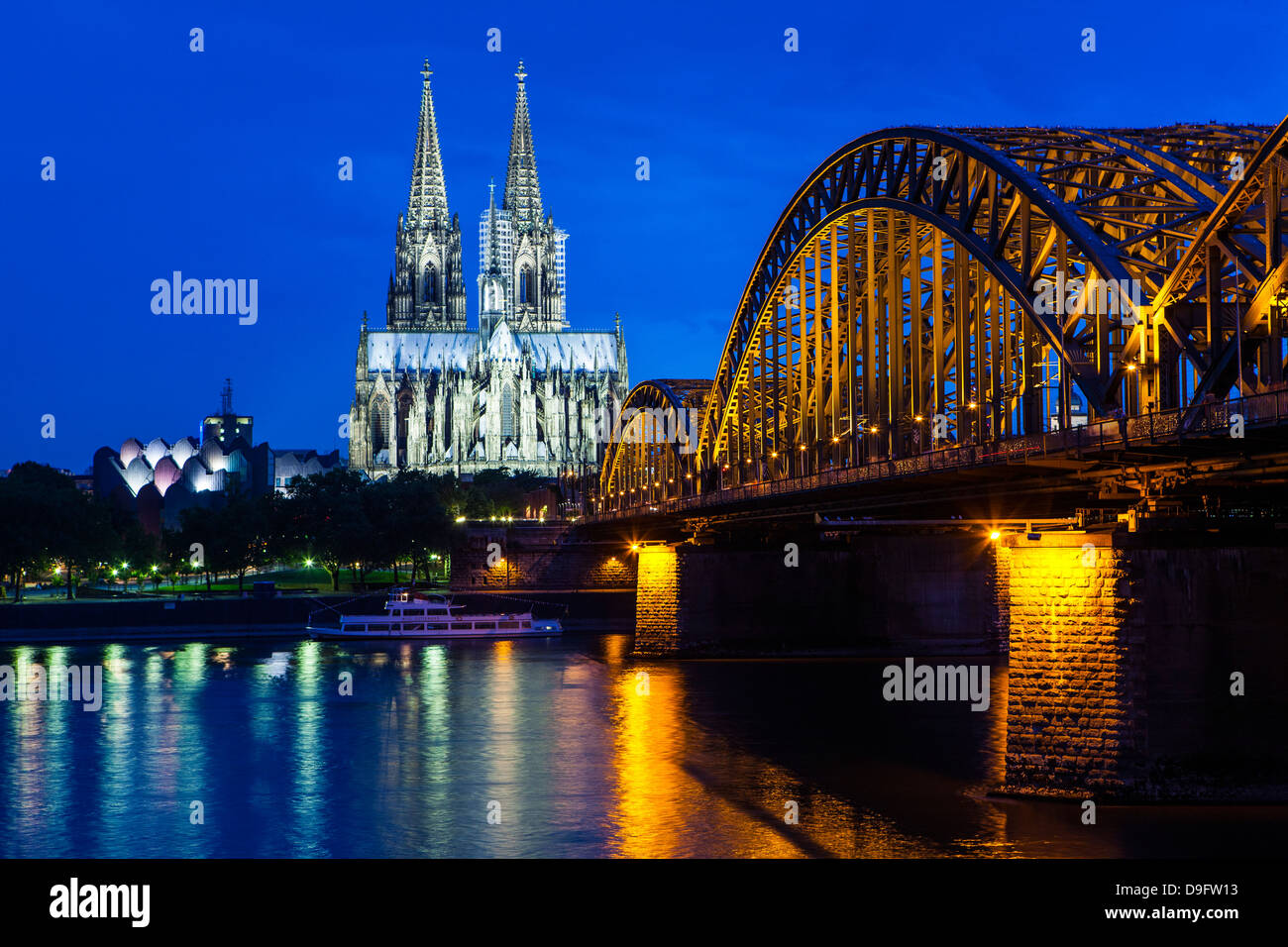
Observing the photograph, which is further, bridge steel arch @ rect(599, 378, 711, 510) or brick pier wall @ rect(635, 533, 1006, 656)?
bridge steel arch @ rect(599, 378, 711, 510)

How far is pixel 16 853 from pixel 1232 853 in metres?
24.4

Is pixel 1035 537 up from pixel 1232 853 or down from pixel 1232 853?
up

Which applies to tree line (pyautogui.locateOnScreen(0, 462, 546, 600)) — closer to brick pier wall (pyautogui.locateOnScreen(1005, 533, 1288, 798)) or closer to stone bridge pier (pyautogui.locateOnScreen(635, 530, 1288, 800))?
stone bridge pier (pyautogui.locateOnScreen(635, 530, 1288, 800))

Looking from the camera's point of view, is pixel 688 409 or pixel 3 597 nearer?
pixel 688 409

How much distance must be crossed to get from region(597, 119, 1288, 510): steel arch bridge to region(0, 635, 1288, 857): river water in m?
8.74

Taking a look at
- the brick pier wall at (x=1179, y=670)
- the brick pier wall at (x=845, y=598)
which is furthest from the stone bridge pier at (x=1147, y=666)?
the brick pier wall at (x=845, y=598)

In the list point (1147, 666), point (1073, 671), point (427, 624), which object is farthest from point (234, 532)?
point (1147, 666)

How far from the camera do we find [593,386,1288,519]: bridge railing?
28422 millimetres

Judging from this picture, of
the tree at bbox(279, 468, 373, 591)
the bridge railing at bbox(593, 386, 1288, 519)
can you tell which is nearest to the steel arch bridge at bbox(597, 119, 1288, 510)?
the bridge railing at bbox(593, 386, 1288, 519)

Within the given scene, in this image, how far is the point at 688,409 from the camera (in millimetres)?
96500

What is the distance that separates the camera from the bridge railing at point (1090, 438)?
2842cm
